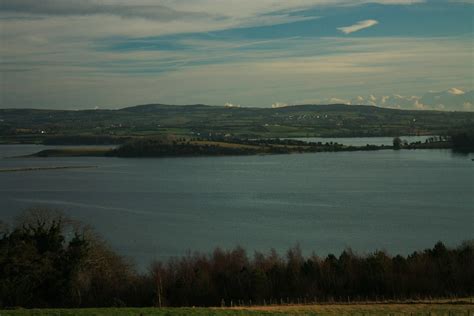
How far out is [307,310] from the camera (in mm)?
9750

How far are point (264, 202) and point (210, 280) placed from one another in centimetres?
1679

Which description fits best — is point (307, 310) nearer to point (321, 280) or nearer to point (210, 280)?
point (321, 280)

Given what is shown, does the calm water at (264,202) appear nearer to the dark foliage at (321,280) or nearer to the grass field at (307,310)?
the dark foliage at (321,280)

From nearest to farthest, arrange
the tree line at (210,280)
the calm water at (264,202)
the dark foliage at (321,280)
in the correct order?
the tree line at (210,280) < the dark foliage at (321,280) < the calm water at (264,202)

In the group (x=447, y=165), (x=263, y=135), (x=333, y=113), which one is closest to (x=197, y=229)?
(x=447, y=165)

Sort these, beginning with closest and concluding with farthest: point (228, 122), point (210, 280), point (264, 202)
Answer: point (210, 280)
point (264, 202)
point (228, 122)

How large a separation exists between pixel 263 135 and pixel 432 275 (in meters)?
63.5

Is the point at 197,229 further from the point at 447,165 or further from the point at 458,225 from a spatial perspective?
the point at 447,165

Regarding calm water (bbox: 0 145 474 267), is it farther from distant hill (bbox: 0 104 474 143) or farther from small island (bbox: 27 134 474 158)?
distant hill (bbox: 0 104 474 143)

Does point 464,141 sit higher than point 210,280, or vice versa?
point 464,141

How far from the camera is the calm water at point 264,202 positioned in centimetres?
2006

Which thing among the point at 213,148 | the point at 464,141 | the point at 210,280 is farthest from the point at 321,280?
the point at 464,141

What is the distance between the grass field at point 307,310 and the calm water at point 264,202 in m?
7.72

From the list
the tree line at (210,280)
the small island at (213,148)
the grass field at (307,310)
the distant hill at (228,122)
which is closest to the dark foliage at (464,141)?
the small island at (213,148)
